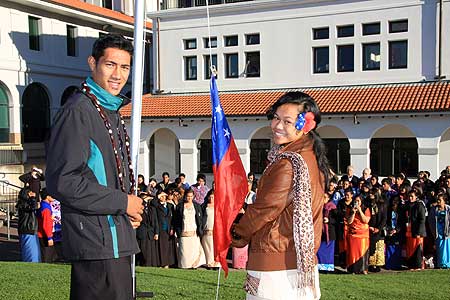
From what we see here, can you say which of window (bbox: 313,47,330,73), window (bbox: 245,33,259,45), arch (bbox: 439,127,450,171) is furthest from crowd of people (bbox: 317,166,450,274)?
window (bbox: 245,33,259,45)

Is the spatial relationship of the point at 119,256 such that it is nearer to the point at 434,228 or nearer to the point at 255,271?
the point at 255,271

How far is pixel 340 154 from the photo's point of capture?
2500 cm

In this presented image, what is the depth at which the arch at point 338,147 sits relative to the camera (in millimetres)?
24781

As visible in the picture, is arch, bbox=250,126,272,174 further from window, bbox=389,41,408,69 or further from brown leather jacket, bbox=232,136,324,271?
brown leather jacket, bbox=232,136,324,271

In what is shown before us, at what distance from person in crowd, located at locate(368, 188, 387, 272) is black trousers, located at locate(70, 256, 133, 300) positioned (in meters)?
10.2

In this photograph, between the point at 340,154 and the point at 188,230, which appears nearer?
the point at 188,230

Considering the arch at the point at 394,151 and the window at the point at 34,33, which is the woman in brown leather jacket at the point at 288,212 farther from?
the window at the point at 34,33

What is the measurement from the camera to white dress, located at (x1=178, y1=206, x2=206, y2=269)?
1279 cm

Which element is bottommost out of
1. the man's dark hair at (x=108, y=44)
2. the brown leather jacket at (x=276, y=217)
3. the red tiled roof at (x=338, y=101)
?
the brown leather jacket at (x=276, y=217)

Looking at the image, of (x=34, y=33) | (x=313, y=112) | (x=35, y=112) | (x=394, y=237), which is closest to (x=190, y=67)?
(x=34, y=33)

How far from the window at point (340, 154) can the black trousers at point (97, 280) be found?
882 inches

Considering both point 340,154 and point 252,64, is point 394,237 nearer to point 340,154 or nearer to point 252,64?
point 340,154

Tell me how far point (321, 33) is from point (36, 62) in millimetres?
15429

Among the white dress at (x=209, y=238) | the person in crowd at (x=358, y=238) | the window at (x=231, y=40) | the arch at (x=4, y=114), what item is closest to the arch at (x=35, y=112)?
the arch at (x=4, y=114)
